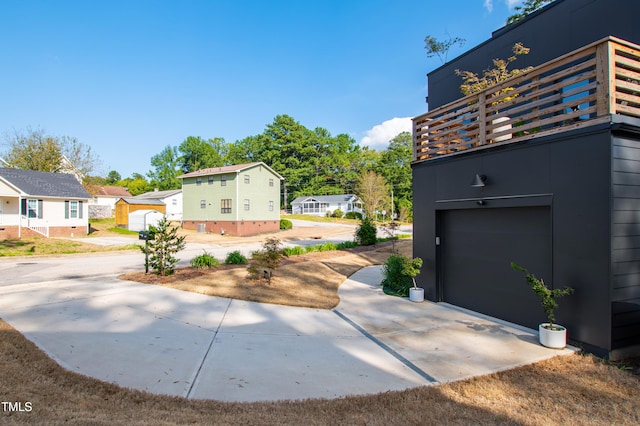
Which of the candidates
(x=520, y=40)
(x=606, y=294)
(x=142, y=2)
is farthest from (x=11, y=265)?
(x=520, y=40)

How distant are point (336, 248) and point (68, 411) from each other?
44.2 ft

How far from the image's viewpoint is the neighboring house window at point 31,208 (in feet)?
76.5

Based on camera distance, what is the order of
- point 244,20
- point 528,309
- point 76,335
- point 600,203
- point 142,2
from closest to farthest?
point 600,203, point 76,335, point 528,309, point 142,2, point 244,20

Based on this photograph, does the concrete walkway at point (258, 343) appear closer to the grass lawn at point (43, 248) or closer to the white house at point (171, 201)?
the grass lawn at point (43, 248)

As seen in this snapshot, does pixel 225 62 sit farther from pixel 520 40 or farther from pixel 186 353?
pixel 186 353

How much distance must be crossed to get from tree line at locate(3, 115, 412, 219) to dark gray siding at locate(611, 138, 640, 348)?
131 feet

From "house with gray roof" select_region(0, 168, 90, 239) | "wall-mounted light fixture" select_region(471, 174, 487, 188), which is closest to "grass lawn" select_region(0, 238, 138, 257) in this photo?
"house with gray roof" select_region(0, 168, 90, 239)

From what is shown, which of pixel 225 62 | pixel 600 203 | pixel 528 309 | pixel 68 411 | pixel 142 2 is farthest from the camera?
pixel 225 62

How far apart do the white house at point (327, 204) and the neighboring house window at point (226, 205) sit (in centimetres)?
2585

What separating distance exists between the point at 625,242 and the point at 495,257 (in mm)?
1957

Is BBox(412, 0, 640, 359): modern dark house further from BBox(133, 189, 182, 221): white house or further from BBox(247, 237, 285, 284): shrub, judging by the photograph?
BBox(133, 189, 182, 221): white house

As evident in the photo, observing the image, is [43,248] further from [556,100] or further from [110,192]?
[110,192]

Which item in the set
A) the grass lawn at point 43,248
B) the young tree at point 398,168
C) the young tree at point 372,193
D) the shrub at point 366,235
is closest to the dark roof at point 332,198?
the young tree at point 398,168

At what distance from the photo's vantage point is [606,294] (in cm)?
417
